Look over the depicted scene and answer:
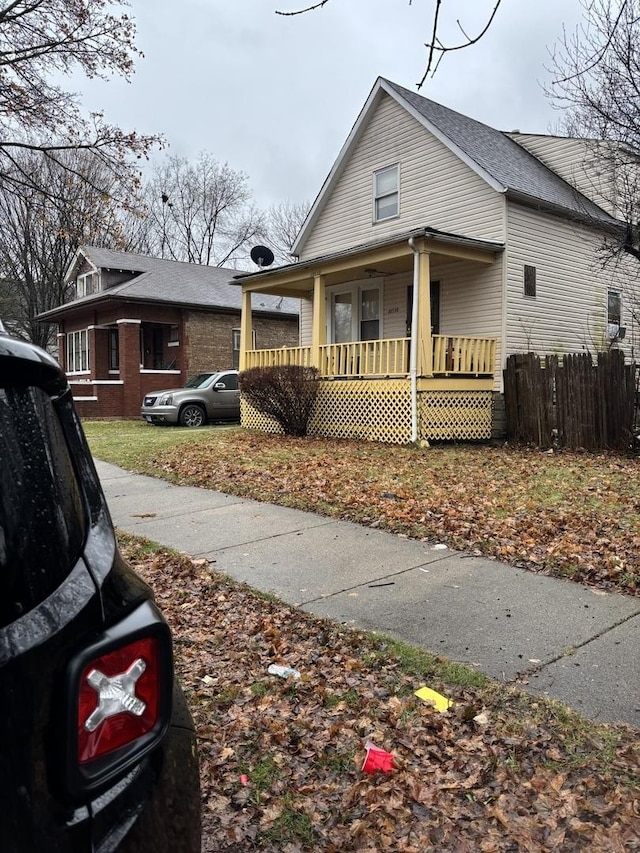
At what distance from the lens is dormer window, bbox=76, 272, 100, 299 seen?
25.7m

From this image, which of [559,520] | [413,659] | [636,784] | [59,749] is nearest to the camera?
[59,749]

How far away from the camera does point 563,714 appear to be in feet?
9.15

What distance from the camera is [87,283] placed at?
2669cm

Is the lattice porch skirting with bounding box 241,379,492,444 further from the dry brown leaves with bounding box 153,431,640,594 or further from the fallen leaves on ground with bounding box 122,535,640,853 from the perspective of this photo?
the fallen leaves on ground with bounding box 122,535,640,853

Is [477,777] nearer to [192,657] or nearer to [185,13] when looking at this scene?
[192,657]

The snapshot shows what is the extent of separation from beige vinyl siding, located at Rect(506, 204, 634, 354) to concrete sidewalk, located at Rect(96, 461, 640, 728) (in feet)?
29.8

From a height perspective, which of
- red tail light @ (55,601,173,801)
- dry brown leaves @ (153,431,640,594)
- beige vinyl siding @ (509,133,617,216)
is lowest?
dry brown leaves @ (153,431,640,594)

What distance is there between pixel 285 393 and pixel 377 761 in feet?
35.7

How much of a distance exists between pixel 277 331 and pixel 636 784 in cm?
2528

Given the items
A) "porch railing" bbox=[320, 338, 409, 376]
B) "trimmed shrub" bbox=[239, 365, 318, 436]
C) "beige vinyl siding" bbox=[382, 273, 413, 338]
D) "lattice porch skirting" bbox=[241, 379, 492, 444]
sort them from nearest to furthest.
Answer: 1. "lattice porch skirting" bbox=[241, 379, 492, 444]
2. "porch railing" bbox=[320, 338, 409, 376]
3. "trimmed shrub" bbox=[239, 365, 318, 436]
4. "beige vinyl siding" bbox=[382, 273, 413, 338]

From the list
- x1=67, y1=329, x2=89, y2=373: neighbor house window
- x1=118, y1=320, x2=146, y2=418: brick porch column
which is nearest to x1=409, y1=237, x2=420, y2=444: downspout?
x1=118, y1=320, x2=146, y2=418: brick porch column

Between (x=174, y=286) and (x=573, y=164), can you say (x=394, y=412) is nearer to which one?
(x=573, y=164)

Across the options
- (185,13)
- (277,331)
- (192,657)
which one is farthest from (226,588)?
(277,331)

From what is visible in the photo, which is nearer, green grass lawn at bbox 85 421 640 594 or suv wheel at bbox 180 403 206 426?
green grass lawn at bbox 85 421 640 594
